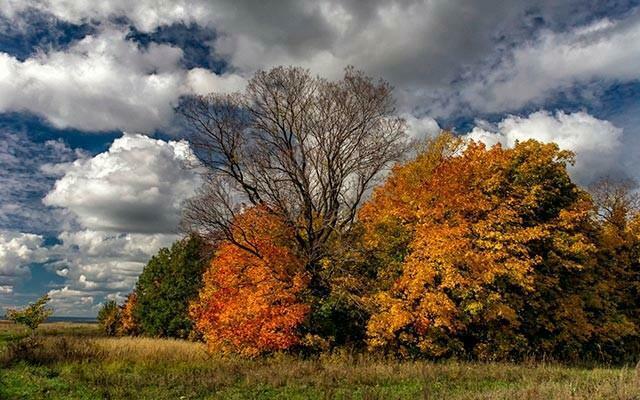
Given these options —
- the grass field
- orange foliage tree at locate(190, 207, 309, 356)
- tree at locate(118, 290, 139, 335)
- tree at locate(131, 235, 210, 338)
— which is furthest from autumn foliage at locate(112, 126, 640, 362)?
tree at locate(118, 290, 139, 335)

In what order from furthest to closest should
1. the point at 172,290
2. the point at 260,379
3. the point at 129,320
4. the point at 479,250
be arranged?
the point at 129,320 → the point at 172,290 → the point at 479,250 → the point at 260,379

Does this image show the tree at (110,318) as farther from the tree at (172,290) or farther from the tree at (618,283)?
the tree at (618,283)

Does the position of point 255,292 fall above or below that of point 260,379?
above

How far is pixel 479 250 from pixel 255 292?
11235 millimetres

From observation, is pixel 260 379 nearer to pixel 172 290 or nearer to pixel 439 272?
pixel 439 272

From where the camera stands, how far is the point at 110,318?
63.7 m

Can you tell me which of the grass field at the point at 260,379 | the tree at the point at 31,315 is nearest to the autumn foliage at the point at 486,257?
the grass field at the point at 260,379

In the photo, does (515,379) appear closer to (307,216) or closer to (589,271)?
(307,216)

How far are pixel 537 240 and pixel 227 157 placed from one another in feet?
56.8

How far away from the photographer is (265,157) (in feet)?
94.0

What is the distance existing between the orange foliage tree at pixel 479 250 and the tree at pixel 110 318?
150ft

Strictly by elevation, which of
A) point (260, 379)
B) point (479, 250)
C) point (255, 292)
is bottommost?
point (260, 379)

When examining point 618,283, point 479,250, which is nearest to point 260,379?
point 479,250

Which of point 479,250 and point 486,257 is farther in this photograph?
point 479,250
